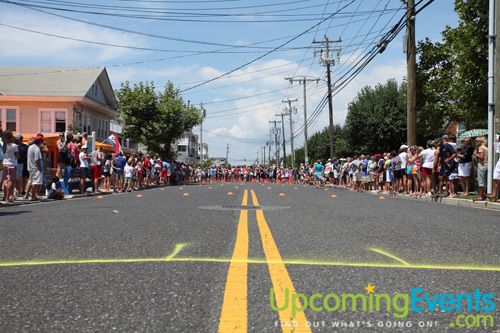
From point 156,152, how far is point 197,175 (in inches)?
282

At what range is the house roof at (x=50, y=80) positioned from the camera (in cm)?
4034

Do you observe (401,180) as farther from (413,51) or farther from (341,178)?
(341,178)

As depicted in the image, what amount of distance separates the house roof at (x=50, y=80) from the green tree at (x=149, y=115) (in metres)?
3.00

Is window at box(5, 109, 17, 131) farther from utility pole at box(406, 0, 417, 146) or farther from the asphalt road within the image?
the asphalt road

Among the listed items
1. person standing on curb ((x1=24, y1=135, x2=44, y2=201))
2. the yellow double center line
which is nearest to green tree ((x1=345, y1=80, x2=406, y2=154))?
person standing on curb ((x1=24, y1=135, x2=44, y2=201))

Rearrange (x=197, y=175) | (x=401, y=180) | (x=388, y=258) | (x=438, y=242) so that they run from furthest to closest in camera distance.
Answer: (x=197, y=175) < (x=401, y=180) < (x=438, y=242) < (x=388, y=258)

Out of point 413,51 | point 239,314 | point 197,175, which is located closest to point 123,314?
point 239,314

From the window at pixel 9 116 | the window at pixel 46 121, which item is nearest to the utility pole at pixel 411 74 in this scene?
the window at pixel 46 121

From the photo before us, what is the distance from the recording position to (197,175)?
52156mm

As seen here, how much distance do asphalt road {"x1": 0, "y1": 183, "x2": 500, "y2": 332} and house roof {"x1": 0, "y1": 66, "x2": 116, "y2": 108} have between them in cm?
3542

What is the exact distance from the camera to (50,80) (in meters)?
42.8

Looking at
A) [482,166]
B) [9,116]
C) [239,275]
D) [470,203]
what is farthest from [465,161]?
[9,116]

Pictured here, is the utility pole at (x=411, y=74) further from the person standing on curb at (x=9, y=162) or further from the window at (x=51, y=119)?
the window at (x=51, y=119)

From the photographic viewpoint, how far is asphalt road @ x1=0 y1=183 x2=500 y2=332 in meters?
3.17
